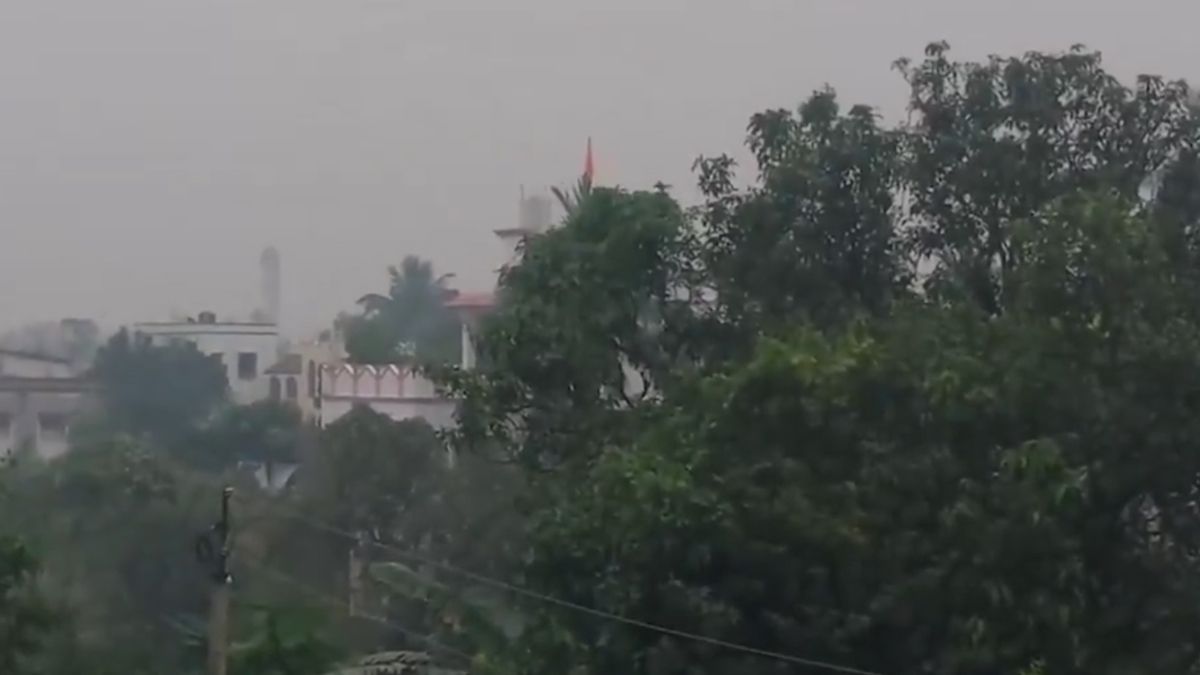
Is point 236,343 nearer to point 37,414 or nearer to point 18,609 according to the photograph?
point 37,414

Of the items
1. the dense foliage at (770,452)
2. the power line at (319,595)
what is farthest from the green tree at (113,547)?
the power line at (319,595)

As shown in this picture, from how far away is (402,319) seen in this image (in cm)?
1669

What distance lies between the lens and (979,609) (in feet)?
31.5

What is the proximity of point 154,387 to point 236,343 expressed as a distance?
231cm

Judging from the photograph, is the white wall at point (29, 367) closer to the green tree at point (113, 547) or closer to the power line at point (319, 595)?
the green tree at point (113, 547)

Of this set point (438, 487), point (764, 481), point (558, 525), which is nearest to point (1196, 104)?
point (764, 481)

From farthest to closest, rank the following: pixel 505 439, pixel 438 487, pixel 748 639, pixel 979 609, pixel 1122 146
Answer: pixel 438 487 → pixel 505 439 → pixel 1122 146 → pixel 748 639 → pixel 979 609

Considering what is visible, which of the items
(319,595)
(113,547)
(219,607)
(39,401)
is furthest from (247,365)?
(219,607)

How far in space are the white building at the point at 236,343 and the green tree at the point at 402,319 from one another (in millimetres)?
755

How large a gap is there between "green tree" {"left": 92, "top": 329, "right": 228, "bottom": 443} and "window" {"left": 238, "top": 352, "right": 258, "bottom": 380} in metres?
0.83

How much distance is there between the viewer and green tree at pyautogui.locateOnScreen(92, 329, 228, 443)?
1395 centimetres

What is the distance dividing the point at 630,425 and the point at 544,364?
2.21ft

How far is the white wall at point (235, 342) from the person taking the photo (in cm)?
1523

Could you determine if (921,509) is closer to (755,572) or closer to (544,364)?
(755,572)
